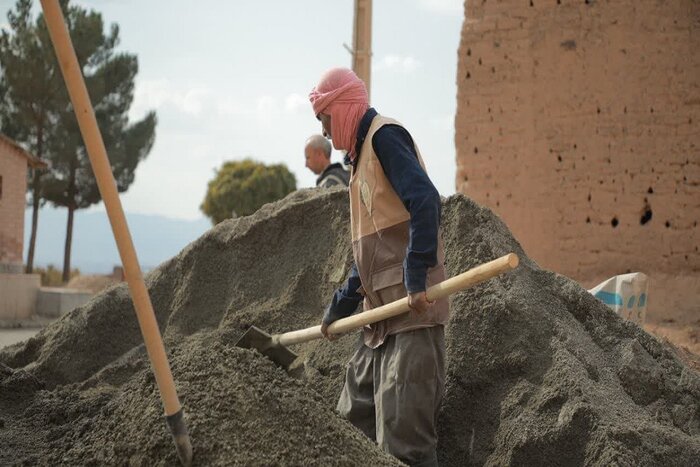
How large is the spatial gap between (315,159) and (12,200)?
12.6 metres

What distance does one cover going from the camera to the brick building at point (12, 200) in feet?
54.3

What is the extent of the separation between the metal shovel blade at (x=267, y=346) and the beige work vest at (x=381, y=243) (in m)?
0.46

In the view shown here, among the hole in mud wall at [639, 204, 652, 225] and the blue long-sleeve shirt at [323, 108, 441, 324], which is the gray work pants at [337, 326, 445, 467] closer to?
the blue long-sleeve shirt at [323, 108, 441, 324]

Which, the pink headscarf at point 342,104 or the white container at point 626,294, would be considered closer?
the pink headscarf at point 342,104

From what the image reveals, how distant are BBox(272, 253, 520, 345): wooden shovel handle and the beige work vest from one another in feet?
0.30

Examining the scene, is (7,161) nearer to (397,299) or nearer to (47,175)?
(47,175)

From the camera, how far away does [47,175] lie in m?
23.2

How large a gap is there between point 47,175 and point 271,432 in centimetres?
2218

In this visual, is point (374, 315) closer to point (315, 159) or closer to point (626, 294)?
point (315, 159)

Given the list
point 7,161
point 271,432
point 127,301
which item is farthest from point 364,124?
point 7,161

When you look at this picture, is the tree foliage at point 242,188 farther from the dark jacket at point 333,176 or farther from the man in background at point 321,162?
the dark jacket at point 333,176

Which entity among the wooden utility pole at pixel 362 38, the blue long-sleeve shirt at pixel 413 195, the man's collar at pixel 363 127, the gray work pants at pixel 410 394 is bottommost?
the gray work pants at pixel 410 394

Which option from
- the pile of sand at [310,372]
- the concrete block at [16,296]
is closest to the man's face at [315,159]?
the pile of sand at [310,372]

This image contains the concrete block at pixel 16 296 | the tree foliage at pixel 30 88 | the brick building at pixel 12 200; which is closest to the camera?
the concrete block at pixel 16 296
